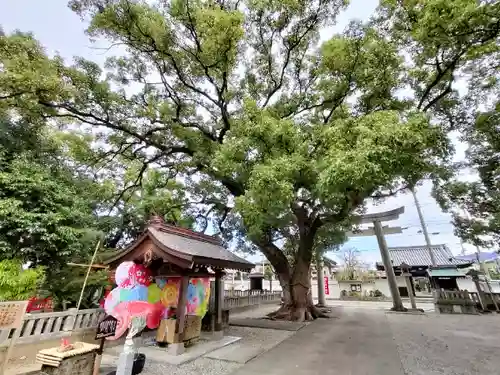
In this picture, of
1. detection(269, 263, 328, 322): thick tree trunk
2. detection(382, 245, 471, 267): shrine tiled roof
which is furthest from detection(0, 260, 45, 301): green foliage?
detection(382, 245, 471, 267): shrine tiled roof

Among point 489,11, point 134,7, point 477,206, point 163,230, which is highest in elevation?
point 134,7

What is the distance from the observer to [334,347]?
7379mm

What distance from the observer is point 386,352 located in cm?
673

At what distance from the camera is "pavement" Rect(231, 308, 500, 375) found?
5.42 metres

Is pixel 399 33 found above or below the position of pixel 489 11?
above

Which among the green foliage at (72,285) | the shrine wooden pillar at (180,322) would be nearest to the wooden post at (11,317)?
the shrine wooden pillar at (180,322)

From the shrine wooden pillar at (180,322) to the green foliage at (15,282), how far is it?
10.9 ft

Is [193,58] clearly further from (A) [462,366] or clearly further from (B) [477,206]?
(B) [477,206]

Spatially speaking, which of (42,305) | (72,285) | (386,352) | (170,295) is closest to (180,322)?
(170,295)

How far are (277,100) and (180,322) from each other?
9.44 meters

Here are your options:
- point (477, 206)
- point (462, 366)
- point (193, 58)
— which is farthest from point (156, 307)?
point (477, 206)

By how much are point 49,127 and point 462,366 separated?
14.8 metres

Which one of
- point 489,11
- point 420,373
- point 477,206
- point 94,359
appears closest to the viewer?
point 94,359

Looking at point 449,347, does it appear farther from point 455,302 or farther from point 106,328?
point 455,302
